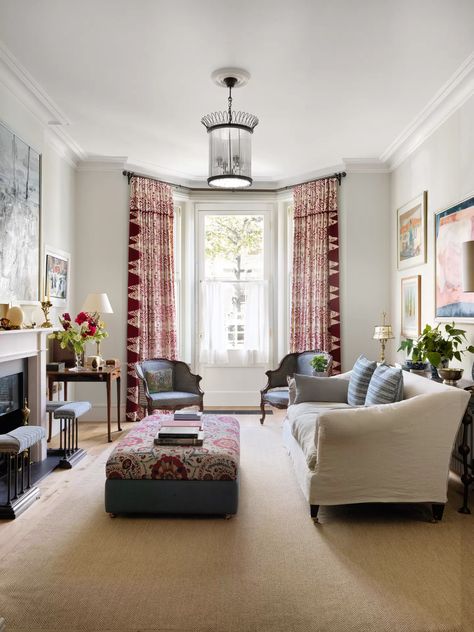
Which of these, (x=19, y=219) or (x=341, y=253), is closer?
(x=19, y=219)

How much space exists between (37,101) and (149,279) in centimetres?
267

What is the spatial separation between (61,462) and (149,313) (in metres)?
2.73

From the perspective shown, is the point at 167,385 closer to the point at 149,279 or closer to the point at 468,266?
the point at 149,279

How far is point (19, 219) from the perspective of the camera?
15.7 ft

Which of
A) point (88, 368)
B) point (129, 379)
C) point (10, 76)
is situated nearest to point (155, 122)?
point (10, 76)

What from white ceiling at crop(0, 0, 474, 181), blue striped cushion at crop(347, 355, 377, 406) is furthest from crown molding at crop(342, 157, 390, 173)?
blue striped cushion at crop(347, 355, 377, 406)

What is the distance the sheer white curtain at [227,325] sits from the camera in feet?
25.4

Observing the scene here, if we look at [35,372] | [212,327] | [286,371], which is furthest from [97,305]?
[286,371]

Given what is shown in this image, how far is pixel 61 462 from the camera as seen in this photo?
4629 millimetres

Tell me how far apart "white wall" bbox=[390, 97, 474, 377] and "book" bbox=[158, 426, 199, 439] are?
2439 millimetres

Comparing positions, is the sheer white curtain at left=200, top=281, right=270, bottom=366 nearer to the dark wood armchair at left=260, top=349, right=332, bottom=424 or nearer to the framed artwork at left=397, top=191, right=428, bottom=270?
the dark wood armchair at left=260, top=349, right=332, bottom=424

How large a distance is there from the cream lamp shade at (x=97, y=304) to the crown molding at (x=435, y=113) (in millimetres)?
3789

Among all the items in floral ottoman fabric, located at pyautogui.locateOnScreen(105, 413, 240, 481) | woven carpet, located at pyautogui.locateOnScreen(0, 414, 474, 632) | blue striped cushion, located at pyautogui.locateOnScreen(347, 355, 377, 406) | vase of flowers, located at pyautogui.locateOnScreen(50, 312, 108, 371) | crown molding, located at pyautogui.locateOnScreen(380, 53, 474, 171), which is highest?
crown molding, located at pyautogui.locateOnScreen(380, 53, 474, 171)

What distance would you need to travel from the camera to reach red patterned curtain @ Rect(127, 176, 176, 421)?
687 centimetres
